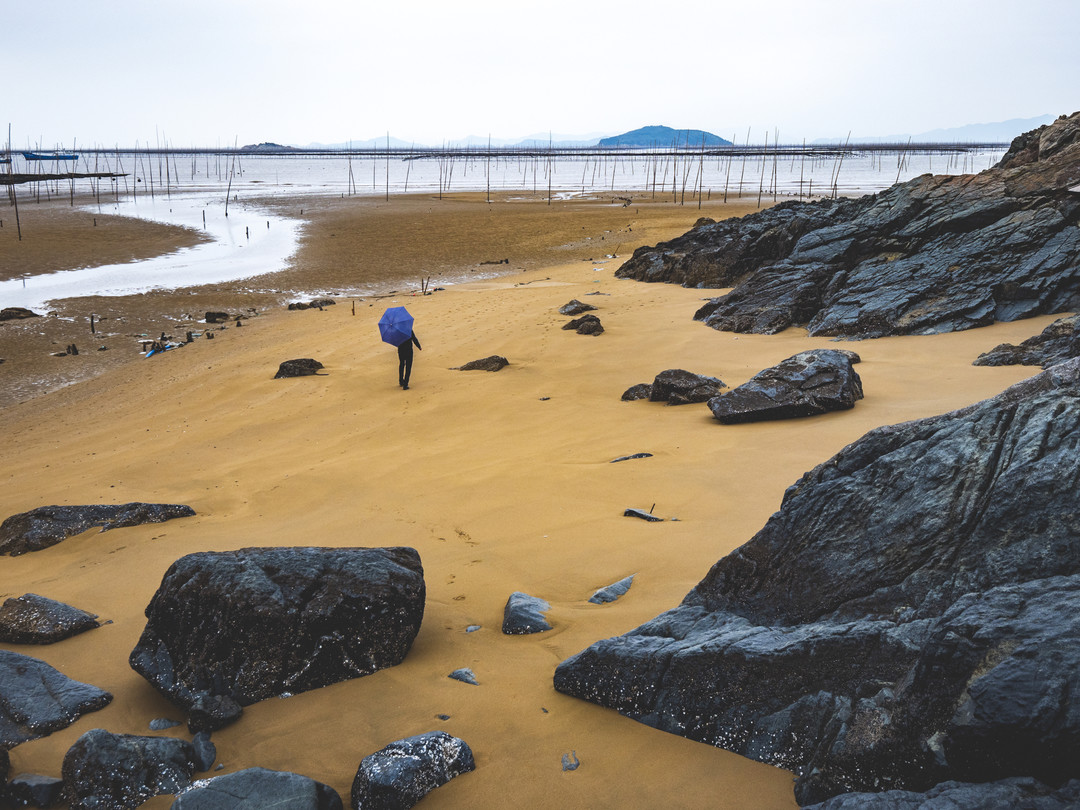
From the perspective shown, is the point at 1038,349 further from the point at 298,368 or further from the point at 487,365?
the point at 298,368

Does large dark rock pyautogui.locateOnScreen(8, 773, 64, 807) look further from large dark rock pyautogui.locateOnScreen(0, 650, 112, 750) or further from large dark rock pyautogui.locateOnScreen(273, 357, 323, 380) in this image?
large dark rock pyautogui.locateOnScreen(273, 357, 323, 380)

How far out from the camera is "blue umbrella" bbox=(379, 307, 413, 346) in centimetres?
1027

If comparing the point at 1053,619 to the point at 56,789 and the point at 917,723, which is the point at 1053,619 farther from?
the point at 56,789

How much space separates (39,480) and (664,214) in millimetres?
34358

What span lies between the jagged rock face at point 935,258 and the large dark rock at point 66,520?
8732 millimetres

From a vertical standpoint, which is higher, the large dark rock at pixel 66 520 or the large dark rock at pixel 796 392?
the large dark rock at pixel 796 392

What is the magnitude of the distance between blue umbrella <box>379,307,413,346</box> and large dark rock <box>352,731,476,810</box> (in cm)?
798

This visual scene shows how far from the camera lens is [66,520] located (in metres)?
5.93

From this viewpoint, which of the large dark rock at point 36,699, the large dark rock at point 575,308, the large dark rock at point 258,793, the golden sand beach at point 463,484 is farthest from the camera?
the large dark rock at point 575,308

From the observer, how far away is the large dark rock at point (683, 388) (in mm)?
8375

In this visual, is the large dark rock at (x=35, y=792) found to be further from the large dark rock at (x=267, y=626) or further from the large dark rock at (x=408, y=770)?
the large dark rock at (x=408, y=770)

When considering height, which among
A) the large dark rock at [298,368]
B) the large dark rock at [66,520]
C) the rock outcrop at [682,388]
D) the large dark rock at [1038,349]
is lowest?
the large dark rock at [66,520]

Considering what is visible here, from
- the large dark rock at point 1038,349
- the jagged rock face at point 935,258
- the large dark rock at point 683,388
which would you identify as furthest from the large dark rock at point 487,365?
the large dark rock at point 1038,349

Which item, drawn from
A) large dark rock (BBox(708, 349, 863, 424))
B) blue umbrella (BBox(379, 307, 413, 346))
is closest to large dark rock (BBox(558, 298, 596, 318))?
blue umbrella (BBox(379, 307, 413, 346))
